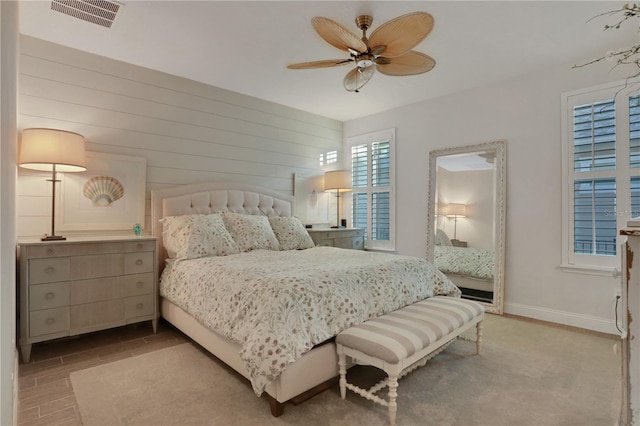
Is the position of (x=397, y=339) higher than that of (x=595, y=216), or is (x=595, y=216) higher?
(x=595, y=216)

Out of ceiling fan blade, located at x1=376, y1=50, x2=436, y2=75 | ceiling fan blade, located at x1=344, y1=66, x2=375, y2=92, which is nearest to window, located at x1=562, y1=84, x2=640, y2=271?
ceiling fan blade, located at x1=376, y1=50, x2=436, y2=75

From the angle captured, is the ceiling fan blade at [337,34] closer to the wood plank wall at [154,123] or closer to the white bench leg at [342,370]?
the white bench leg at [342,370]

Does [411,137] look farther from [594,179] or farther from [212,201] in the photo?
[212,201]

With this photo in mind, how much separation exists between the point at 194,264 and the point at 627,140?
13.6 ft

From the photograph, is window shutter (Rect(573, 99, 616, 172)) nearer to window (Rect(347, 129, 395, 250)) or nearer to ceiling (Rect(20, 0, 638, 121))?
ceiling (Rect(20, 0, 638, 121))

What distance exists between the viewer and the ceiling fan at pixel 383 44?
2.03 m

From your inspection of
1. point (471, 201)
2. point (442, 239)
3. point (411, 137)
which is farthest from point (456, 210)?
point (411, 137)

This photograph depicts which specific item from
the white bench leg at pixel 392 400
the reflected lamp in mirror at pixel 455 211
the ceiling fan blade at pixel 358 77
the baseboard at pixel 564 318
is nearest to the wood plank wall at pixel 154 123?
the ceiling fan blade at pixel 358 77

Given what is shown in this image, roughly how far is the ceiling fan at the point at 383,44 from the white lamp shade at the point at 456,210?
2.10 metres

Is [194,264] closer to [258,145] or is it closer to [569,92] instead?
[258,145]

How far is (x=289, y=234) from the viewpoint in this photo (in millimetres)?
3867

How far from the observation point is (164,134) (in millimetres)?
3699

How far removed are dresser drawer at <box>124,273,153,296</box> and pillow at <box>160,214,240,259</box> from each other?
12.3 inches

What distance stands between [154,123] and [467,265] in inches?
159
